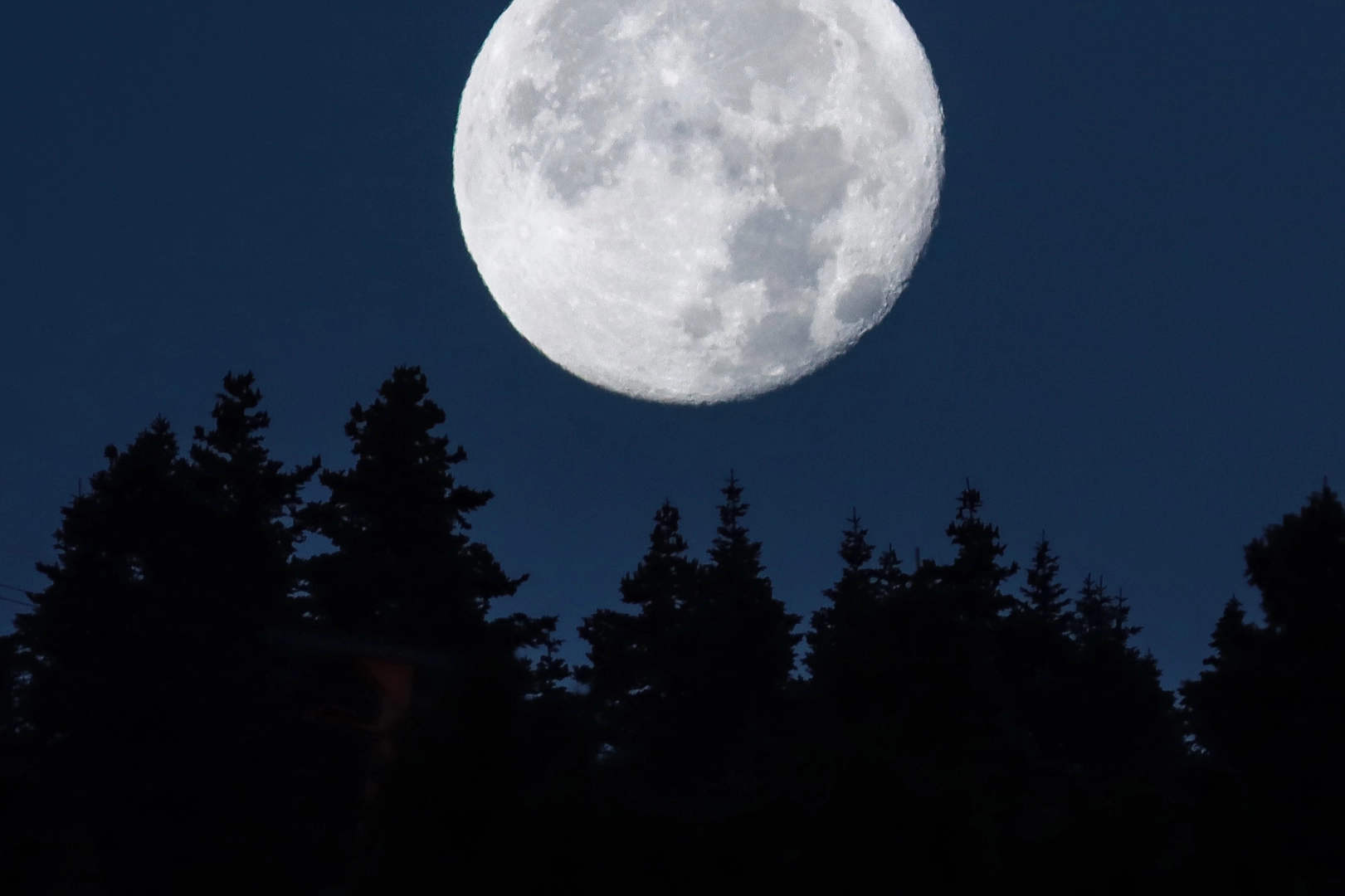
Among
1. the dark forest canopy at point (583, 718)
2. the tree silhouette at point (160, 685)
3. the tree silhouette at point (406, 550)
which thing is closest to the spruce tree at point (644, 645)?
the dark forest canopy at point (583, 718)

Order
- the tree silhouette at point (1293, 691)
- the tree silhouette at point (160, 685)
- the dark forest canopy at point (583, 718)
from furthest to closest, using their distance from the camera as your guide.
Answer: the tree silhouette at point (160, 685), the tree silhouette at point (1293, 691), the dark forest canopy at point (583, 718)

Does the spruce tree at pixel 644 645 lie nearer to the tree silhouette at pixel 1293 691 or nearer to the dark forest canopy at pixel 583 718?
the dark forest canopy at pixel 583 718

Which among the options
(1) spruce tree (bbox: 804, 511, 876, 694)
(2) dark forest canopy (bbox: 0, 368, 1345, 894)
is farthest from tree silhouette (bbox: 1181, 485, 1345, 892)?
(1) spruce tree (bbox: 804, 511, 876, 694)

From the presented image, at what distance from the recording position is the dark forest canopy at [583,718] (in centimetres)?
1257

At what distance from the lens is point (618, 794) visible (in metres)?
14.3

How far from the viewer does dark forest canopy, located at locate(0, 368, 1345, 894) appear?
12.6 m

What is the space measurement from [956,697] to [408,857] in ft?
89.3

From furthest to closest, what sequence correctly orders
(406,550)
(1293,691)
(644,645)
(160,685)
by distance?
(644,645) → (406,550) → (160,685) → (1293,691)

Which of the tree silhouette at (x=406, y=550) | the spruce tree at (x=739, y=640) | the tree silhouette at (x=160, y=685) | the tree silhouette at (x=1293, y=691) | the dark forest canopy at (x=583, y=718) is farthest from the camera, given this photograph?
the spruce tree at (x=739, y=640)

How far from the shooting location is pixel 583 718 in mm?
38031

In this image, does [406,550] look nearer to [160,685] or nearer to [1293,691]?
[160,685]

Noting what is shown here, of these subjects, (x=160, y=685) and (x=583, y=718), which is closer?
(x=160, y=685)

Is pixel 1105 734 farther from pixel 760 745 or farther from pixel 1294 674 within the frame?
Result: pixel 1294 674

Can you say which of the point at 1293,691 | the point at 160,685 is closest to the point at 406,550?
the point at 160,685
